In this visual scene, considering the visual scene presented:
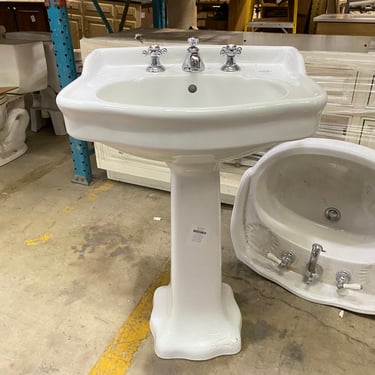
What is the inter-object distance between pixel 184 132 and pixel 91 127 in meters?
0.18

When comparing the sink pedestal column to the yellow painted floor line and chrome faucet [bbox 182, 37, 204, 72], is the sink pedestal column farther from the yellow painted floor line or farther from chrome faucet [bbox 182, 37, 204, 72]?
chrome faucet [bbox 182, 37, 204, 72]

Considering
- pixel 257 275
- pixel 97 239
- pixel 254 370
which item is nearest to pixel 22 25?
pixel 97 239

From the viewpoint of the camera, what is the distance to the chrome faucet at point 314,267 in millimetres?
1156

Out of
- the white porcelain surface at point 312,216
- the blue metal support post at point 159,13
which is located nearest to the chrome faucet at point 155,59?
the white porcelain surface at point 312,216

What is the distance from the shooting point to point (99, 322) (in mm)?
1120

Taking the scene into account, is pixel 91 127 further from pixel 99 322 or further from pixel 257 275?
pixel 257 275

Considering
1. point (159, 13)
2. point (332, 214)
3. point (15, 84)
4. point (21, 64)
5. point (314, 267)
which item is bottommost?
point (314, 267)

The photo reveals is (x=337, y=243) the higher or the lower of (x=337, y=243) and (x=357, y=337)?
the higher

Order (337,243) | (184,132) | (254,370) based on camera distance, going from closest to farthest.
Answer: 1. (184,132)
2. (254,370)
3. (337,243)

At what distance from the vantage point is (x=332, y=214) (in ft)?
4.18

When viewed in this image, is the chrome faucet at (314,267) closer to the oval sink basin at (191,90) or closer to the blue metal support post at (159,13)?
the oval sink basin at (191,90)

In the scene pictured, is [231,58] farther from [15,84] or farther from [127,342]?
[15,84]

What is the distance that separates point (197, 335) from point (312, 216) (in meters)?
0.60

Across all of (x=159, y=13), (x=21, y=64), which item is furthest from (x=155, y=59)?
(x=159, y=13)
